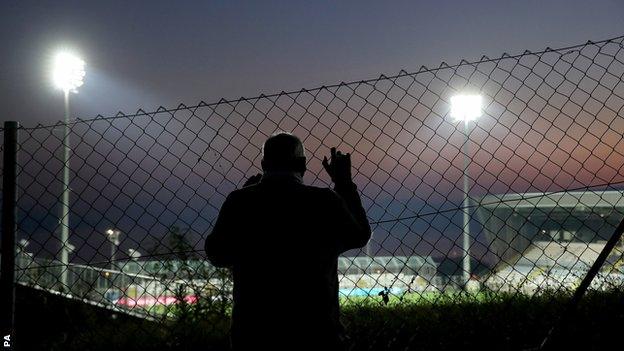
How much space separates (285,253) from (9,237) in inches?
75.2

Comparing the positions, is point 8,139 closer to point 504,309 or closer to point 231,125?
point 231,125

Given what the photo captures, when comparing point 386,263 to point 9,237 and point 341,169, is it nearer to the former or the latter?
point 341,169

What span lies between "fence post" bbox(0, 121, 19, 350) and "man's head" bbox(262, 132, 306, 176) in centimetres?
175

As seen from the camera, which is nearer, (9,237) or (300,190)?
(300,190)

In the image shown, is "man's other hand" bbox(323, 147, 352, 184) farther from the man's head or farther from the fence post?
the fence post

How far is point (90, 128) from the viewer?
3.37 meters

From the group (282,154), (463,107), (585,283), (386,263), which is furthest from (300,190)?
(463,107)

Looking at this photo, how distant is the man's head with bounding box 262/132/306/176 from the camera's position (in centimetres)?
221

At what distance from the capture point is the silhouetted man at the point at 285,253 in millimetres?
2068

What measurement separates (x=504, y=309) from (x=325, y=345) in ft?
7.77

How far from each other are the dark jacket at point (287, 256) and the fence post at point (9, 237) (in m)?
1.56

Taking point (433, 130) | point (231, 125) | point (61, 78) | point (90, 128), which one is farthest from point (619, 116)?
point (61, 78)

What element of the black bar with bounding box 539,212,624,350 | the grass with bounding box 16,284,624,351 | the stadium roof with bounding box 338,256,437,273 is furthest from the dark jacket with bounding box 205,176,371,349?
the grass with bounding box 16,284,624,351

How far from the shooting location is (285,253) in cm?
210
